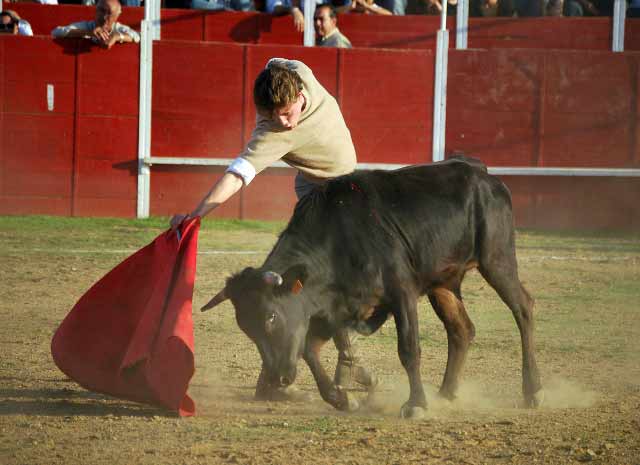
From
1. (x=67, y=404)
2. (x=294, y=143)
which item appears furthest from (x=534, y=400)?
(x=67, y=404)

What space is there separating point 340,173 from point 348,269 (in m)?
0.52

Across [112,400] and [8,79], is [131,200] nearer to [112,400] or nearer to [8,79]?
[8,79]

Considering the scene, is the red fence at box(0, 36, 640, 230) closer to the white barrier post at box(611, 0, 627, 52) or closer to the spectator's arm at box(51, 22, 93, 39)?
the spectator's arm at box(51, 22, 93, 39)

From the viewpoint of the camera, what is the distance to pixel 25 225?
9789 mm

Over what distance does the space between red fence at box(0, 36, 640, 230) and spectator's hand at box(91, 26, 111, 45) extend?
0.21m

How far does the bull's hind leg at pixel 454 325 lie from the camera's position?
4410mm

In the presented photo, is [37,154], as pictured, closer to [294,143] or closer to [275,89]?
[294,143]

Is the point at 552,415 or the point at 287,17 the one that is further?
the point at 287,17

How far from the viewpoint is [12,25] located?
35.6ft

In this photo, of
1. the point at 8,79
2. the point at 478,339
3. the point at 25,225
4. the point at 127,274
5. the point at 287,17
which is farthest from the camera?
the point at 287,17

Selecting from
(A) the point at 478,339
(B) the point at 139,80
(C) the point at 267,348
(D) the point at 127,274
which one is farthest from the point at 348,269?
(B) the point at 139,80

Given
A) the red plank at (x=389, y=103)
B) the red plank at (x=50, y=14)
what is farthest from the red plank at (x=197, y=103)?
the red plank at (x=50, y=14)

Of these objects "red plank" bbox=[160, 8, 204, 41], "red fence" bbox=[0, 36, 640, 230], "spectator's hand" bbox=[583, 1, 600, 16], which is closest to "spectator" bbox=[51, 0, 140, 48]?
"red fence" bbox=[0, 36, 640, 230]

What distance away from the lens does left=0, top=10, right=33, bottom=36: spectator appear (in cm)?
1078
